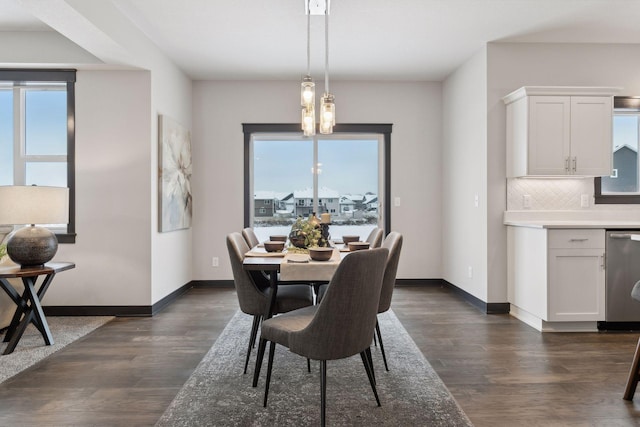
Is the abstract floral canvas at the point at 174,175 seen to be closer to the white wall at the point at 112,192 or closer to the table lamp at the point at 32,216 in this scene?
the white wall at the point at 112,192

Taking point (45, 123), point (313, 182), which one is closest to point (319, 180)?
point (313, 182)

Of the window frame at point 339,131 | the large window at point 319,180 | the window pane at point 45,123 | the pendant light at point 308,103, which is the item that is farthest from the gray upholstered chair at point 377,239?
the window pane at point 45,123

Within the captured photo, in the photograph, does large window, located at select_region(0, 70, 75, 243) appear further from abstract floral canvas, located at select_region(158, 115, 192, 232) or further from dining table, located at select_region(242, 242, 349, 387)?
dining table, located at select_region(242, 242, 349, 387)

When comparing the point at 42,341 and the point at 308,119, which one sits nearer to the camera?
the point at 308,119

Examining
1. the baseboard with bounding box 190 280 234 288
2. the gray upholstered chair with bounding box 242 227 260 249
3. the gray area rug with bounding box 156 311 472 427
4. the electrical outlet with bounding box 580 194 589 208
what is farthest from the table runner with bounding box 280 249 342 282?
the baseboard with bounding box 190 280 234 288

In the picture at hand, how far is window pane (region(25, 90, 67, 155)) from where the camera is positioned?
14.4 feet

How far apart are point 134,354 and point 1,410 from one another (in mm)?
908

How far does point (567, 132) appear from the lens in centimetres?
399

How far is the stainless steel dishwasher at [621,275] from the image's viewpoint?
3600 mm

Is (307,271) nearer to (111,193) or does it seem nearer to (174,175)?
(111,193)

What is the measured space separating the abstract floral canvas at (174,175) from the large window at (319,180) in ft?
2.87

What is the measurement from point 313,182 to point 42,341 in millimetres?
3520

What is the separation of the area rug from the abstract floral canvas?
1110mm

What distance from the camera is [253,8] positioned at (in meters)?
3.52
